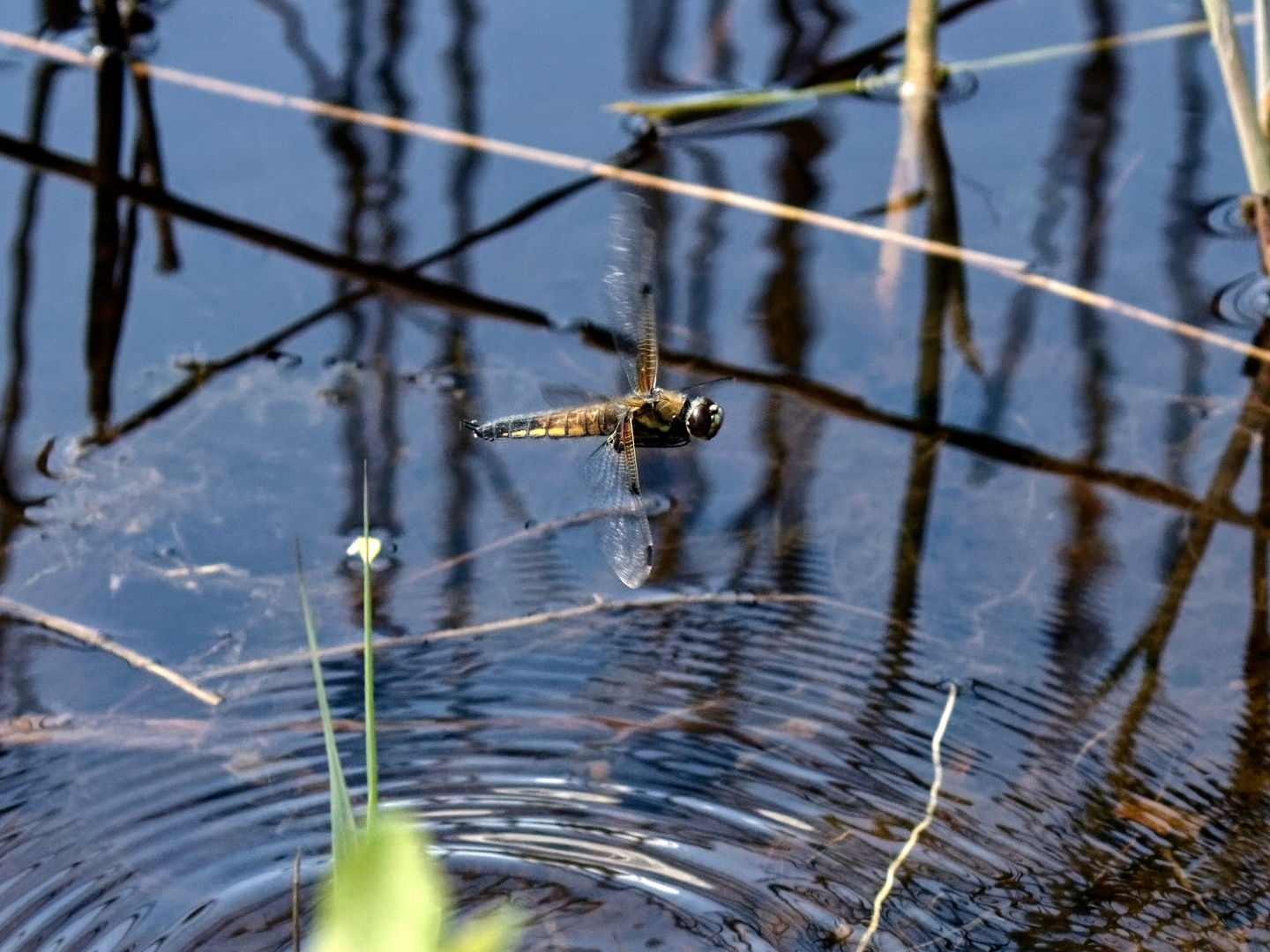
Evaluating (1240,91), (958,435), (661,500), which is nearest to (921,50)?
(1240,91)

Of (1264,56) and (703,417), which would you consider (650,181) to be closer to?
(1264,56)

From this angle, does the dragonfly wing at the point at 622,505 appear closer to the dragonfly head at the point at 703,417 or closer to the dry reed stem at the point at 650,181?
the dragonfly head at the point at 703,417

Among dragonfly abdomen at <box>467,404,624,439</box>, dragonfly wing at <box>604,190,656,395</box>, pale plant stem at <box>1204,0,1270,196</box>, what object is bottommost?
dragonfly abdomen at <box>467,404,624,439</box>

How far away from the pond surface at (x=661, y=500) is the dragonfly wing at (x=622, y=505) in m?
0.48

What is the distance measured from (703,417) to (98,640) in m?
1.31

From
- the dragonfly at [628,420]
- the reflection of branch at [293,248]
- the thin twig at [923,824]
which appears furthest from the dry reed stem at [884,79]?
the thin twig at [923,824]

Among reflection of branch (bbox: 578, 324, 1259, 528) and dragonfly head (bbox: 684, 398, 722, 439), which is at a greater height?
dragonfly head (bbox: 684, 398, 722, 439)

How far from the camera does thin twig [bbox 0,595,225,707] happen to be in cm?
274

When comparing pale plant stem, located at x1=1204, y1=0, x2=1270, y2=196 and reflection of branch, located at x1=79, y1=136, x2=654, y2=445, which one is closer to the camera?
pale plant stem, located at x1=1204, y1=0, x2=1270, y2=196

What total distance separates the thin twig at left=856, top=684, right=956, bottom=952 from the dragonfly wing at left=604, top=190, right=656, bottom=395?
33.2 inches

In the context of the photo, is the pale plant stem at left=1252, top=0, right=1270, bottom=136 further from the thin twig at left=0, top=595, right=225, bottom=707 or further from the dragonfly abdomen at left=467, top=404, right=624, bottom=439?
the thin twig at left=0, top=595, right=225, bottom=707

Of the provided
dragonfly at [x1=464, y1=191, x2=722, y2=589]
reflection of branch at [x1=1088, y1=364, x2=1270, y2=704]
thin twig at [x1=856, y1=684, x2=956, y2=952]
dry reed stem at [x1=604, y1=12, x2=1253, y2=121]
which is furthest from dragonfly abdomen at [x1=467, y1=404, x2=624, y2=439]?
dry reed stem at [x1=604, y1=12, x2=1253, y2=121]

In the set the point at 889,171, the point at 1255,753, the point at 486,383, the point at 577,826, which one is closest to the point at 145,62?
the point at 486,383

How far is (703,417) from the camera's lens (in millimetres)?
2531
